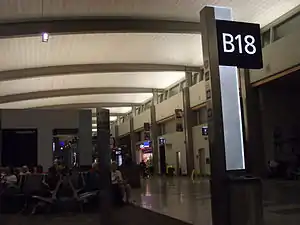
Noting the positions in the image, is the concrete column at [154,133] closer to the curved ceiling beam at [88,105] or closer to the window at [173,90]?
the window at [173,90]

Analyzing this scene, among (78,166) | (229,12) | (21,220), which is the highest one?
(229,12)

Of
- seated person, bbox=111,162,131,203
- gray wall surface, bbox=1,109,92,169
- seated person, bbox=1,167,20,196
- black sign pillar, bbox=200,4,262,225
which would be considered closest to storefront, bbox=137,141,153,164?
gray wall surface, bbox=1,109,92,169

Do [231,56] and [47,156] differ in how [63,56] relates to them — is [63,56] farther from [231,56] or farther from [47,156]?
[231,56]

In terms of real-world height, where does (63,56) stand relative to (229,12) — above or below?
above

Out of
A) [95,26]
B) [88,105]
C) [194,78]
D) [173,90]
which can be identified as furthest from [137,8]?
[88,105]

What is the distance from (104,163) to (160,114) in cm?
2659

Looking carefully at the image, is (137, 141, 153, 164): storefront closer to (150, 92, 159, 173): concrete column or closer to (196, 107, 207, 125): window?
(150, 92, 159, 173): concrete column

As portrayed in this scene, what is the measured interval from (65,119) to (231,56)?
10164 mm

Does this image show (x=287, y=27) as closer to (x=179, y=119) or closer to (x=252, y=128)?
(x=252, y=128)

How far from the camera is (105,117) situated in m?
6.28

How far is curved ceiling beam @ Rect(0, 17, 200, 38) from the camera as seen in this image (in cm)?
1571

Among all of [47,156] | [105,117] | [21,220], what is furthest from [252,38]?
[47,156]

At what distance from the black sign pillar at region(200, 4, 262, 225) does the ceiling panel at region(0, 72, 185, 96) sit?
2167 cm

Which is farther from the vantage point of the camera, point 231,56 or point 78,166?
point 78,166
